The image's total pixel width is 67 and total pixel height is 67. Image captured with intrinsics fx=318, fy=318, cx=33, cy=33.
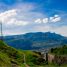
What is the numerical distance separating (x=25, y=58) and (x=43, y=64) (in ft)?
15.3

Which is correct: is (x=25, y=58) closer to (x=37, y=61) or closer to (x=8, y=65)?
(x=37, y=61)

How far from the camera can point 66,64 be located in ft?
227

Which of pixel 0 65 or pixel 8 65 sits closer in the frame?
pixel 0 65

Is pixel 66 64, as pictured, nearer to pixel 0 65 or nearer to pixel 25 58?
pixel 25 58

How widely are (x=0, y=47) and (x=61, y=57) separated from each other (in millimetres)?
14436

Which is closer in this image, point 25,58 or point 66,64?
point 66,64

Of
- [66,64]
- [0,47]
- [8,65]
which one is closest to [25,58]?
[0,47]

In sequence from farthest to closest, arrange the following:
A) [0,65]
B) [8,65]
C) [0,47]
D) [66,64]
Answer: [0,47]
[66,64]
[8,65]
[0,65]

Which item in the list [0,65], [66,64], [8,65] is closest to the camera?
[0,65]

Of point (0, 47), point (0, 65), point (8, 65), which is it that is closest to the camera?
point (0, 65)

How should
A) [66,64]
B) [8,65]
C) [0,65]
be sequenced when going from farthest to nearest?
[66,64] → [8,65] → [0,65]

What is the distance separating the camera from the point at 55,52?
253 feet

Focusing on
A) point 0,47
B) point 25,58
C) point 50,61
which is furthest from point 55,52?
point 0,47

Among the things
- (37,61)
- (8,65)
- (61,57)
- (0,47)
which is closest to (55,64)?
(61,57)
